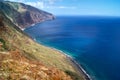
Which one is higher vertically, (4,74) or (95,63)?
(4,74)

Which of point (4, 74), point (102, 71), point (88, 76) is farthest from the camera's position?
point (102, 71)

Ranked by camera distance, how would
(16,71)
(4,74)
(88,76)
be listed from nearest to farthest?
(4,74) → (16,71) → (88,76)

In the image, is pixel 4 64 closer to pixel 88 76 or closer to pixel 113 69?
pixel 88 76

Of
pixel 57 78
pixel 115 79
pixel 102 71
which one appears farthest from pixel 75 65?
pixel 57 78

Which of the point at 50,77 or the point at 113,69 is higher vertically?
the point at 50,77

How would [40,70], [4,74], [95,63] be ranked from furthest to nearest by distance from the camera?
[95,63] < [40,70] < [4,74]

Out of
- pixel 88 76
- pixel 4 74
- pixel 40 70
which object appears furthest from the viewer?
pixel 88 76

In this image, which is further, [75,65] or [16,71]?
[75,65]

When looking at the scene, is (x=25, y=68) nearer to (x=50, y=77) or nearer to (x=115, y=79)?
(x=50, y=77)

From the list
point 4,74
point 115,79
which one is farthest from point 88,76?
point 4,74
